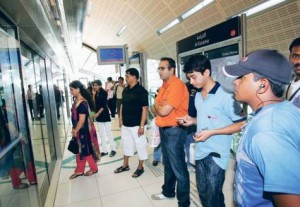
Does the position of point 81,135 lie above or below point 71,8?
below

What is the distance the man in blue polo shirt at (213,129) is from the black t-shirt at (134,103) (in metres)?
1.43

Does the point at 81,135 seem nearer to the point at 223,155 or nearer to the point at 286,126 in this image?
the point at 223,155

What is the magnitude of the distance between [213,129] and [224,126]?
0.10 m

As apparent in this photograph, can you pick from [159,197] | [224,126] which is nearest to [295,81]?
[224,126]

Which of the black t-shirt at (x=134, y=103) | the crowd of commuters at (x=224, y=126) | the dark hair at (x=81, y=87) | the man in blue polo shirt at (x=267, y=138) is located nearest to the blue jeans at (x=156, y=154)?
the crowd of commuters at (x=224, y=126)

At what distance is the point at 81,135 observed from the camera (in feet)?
10.6

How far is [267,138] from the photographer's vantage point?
2.50 feet

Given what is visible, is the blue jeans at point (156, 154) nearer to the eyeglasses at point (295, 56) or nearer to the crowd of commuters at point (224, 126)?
the crowd of commuters at point (224, 126)

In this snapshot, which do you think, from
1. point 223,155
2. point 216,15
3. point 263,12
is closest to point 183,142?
point 223,155

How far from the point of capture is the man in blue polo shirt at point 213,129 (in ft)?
5.28

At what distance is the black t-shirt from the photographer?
3104 millimetres

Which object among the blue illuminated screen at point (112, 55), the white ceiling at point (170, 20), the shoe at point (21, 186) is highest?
the white ceiling at point (170, 20)

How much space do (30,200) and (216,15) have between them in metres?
6.84

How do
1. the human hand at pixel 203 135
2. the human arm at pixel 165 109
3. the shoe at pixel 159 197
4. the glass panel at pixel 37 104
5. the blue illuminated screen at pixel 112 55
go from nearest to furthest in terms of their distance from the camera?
the human hand at pixel 203 135 → the human arm at pixel 165 109 → the shoe at pixel 159 197 → the glass panel at pixel 37 104 → the blue illuminated screen at pixel 112 55
